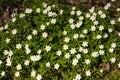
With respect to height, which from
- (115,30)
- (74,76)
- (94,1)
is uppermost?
(94,1)

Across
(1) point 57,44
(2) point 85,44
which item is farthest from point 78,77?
(1) point 57,44

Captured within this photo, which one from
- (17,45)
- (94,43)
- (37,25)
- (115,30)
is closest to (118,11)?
(115,30)

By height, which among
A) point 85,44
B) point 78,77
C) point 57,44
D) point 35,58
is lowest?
point 78,77

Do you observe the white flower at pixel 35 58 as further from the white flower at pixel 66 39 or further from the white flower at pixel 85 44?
the white flower at pixel 85 44

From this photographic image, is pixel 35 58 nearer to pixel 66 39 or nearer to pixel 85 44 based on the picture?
pixel 66 39

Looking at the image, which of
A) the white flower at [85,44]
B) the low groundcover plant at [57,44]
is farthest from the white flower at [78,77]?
the white flower at [85,44]

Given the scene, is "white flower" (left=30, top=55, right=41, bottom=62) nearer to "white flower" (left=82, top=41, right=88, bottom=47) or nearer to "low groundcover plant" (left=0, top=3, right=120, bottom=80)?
"low groundcover plant" (left=0, top=3, right=120, bottom=80)

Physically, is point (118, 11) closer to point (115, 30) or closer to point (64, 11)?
point (115, 30)

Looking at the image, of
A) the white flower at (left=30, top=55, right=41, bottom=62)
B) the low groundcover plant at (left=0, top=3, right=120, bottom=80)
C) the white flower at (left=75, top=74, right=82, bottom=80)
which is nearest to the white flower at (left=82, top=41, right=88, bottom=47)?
the low groundcover plant at (left=0, top=3, right=120, bottom=80)
